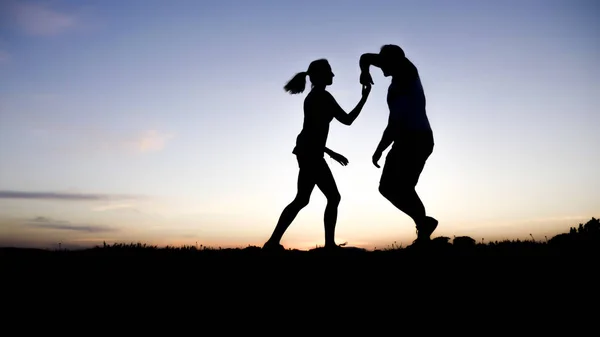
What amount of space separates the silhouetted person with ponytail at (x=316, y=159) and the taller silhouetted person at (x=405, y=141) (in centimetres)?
67

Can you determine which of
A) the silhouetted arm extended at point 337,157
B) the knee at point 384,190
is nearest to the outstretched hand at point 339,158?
the silhouetted arm extended at point 337,157

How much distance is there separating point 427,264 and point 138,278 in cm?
356

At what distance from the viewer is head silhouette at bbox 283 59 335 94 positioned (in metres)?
8.59

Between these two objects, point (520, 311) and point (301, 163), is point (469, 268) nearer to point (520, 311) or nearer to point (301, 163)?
point (520, 311)

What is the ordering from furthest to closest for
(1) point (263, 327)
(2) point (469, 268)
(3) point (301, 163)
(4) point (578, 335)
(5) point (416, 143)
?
(3) point (301, 163), (5) point (416, 143), (2) point (469, 268), (1) point (263, 327), (4) point (578, 335)

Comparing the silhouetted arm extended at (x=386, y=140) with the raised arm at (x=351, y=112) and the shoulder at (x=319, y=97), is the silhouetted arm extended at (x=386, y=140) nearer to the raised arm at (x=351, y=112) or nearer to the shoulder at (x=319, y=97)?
the raised arm at (x=351, y=112)

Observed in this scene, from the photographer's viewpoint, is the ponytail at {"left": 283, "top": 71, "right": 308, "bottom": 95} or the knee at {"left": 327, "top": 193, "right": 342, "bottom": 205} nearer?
the knee at {"left": 327, "top": 193, "right": 342, "bottom": 205}

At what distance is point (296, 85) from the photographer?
8688 millimetres

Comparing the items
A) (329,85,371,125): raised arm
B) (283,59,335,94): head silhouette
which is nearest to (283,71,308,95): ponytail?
(283,59,335,94): head silhouette

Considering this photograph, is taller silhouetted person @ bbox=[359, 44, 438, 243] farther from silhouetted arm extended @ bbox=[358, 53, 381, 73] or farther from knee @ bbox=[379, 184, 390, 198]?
silhouetted arm extended @ bbox=[358, 53, 381, 73]

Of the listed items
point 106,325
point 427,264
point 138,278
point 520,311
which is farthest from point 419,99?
point 106,325

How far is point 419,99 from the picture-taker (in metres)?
7.78

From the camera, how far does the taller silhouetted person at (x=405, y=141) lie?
7.74m

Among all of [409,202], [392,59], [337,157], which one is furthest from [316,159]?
[392,59]
